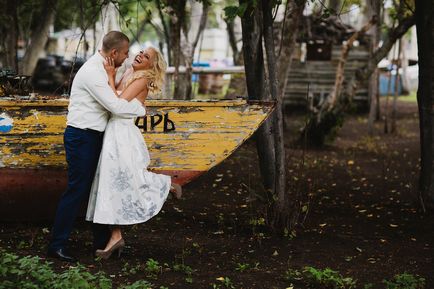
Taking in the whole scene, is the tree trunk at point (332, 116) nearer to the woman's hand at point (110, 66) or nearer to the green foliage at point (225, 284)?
the woman's hand at point (110, 66)

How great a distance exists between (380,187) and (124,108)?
5.20m

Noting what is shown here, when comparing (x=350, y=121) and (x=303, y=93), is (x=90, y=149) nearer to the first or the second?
(x=350, y=121)

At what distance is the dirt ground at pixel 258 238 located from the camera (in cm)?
557

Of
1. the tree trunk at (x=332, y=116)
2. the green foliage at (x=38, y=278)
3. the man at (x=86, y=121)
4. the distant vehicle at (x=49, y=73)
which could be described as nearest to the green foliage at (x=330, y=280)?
the green foliage at (x=38, y=278)

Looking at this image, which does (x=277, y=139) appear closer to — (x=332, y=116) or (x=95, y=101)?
(x=95, y=101)

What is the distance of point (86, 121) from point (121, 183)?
0.54 m

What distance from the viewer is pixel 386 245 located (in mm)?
6535

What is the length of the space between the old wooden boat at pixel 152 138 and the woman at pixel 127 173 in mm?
847

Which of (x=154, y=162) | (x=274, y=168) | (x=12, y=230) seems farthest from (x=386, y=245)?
(x=12, y=230)

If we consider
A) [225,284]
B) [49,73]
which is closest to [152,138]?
[225,284]

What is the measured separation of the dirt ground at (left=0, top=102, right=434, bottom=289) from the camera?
5566 mm

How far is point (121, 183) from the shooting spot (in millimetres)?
5516

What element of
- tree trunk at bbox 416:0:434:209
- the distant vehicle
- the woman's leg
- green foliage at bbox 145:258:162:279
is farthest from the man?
the distant vehicle

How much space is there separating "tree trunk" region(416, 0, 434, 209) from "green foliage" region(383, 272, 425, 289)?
2.45 m
